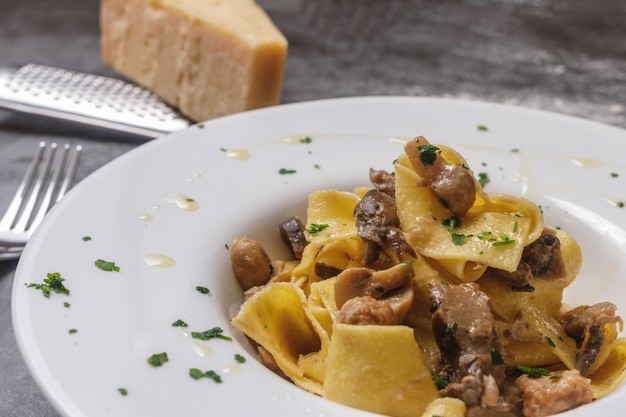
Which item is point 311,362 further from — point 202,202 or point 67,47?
point 67,47

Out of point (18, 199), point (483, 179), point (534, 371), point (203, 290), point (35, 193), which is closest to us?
point (534, 371)

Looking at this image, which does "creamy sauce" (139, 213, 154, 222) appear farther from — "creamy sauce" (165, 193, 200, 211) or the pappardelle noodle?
the pappardelle noodle

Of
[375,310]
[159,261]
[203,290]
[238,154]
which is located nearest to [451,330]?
[375,310]

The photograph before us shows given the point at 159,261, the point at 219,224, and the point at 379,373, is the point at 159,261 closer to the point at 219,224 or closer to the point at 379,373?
the point at 219,224

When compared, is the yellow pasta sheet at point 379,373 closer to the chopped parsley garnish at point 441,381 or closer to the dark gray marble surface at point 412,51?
the chopped parsley garnish at point 441,381

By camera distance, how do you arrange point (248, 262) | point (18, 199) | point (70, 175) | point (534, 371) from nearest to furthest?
point (534, 371) < point (248, 262) < point (18, 199) < point (70, 175)

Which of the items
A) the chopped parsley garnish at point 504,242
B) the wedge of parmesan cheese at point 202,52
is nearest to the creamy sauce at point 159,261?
the chopped parsley garnish at point 504,242

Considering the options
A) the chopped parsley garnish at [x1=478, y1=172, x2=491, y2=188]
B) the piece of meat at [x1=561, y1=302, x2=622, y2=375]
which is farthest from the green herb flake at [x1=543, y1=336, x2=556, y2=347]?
the chopped parsley garnish at [x1=478, y1=172, x2=491, y2=188]
